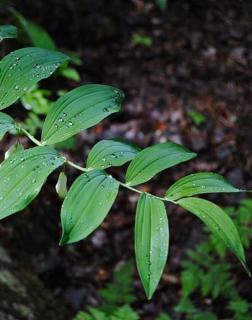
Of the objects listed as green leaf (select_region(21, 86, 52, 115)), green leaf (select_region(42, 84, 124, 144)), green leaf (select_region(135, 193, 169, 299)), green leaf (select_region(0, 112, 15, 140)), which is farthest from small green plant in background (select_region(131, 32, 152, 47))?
green leaf (select_region(135, 193, 169, 299))

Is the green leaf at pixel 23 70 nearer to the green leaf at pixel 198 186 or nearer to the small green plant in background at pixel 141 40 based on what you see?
the green leaf at pixel 198 186

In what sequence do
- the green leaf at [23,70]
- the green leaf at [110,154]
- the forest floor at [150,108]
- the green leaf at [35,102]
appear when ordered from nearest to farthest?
the green leaf at [110,154], the green leaf at [23,70], the green leaf at [35,102], the forest floor at [150,108]

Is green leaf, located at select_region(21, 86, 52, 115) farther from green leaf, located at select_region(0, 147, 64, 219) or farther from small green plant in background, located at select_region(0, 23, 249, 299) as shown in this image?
green leaf, located at select_region(0, 147, 64, 219)

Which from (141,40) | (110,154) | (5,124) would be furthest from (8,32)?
(141,40)

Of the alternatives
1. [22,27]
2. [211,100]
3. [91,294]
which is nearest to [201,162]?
[211,100]

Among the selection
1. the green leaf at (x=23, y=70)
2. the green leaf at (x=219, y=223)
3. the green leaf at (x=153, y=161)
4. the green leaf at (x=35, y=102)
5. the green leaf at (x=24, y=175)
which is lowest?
the green leaf at (x=35, y=102)

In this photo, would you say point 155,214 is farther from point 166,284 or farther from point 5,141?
point 5,141

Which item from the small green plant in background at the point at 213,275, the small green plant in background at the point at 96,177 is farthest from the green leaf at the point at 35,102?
the small green plant in background at the point at 96,177
